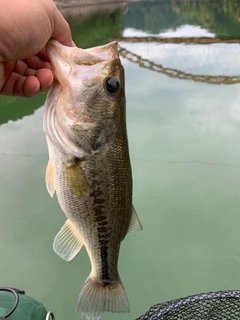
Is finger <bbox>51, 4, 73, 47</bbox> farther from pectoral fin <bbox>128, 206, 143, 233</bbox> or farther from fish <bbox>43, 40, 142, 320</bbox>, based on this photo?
pectoral fin <bbox>128, 206, 143, 233</bbox>

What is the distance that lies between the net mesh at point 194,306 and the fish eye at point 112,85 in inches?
38.5

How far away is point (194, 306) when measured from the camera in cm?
160

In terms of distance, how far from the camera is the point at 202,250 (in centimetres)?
271

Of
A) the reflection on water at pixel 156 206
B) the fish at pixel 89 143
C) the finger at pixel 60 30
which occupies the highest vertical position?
the finger at pixel 60 30

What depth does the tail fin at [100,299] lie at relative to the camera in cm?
129

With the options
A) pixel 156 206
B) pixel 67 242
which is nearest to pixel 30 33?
pixel 67 242

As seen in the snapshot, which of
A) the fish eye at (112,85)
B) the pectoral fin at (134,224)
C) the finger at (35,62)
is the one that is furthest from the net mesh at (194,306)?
the finger at (35,62)

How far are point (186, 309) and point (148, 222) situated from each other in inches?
55.3

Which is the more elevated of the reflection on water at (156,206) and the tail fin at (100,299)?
the tail fin at (100,299)

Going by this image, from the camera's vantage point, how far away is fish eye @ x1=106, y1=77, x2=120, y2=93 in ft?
3.78

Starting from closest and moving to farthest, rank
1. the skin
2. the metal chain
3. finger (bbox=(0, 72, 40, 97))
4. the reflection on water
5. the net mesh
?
the skin → finger (bbox=(0, 72, 40, 97)) → the net mesh → the reflection on water → the metal chain

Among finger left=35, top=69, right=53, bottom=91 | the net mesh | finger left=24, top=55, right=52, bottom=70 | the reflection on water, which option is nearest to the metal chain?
the reflection on water

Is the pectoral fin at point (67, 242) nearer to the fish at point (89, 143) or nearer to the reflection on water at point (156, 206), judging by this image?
the fish at point (89, 143)

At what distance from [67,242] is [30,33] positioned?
0.77 metres
